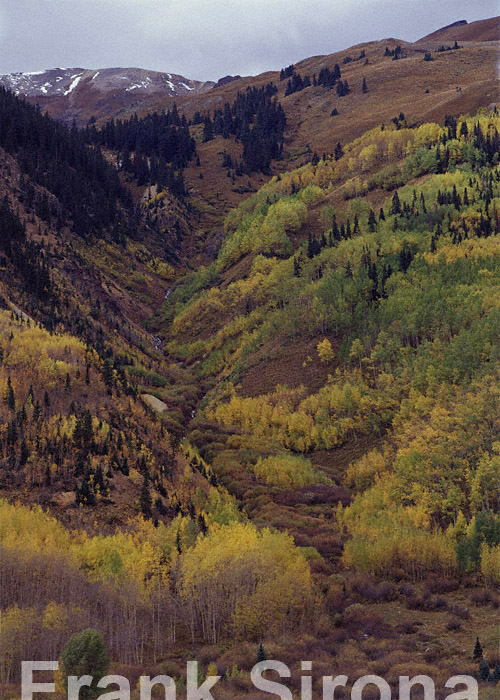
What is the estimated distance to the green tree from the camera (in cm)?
3148

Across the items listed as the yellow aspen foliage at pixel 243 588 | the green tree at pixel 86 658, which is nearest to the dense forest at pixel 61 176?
the yellow aspen foliage at pixel 243 588

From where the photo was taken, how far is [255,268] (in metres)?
125

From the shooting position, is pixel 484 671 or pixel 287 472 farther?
pixel 287 472

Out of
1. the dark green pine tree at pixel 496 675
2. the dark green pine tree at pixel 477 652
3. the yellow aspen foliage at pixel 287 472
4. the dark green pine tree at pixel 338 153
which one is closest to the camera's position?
the dark green pine tree at pixel 496 675

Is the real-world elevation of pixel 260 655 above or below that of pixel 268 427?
below

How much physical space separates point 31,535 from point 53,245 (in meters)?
93.8

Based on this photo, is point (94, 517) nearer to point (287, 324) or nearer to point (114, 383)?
point (114, 383)

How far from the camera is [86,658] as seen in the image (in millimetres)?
31562

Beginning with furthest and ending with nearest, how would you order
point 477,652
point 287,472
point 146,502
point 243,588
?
1. point 287,472
2. point 146,502
3. point 243,588
4. point 477,652

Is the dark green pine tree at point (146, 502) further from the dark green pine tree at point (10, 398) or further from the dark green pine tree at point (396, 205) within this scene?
the dark green pine tree at point (396, 205)

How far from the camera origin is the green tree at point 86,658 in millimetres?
31484

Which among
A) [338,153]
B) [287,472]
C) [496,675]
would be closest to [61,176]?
[338,153]

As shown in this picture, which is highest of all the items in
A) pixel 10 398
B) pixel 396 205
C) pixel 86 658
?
pixel 396 205

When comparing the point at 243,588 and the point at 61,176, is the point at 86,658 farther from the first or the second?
the point at 61,176
